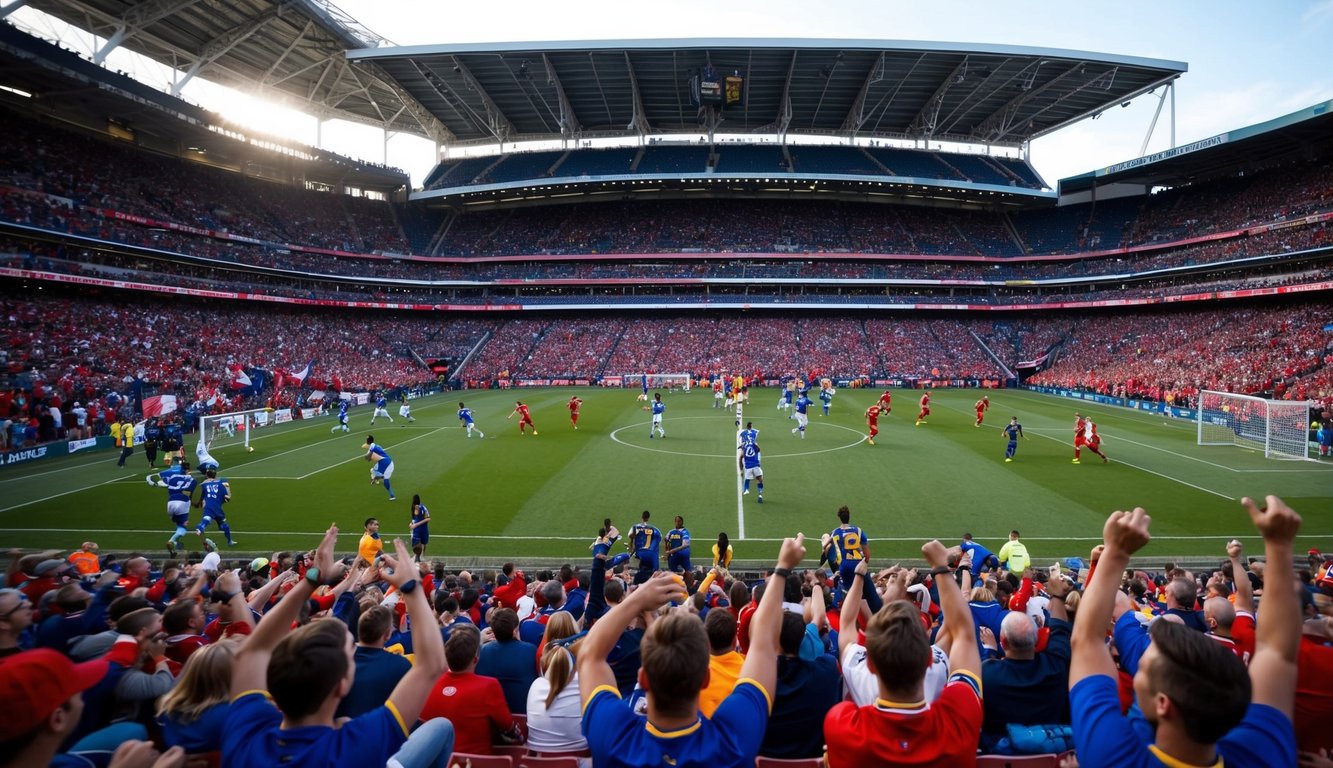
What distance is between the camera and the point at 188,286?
4566 cm

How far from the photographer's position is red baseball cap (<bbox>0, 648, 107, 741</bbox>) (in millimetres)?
2359

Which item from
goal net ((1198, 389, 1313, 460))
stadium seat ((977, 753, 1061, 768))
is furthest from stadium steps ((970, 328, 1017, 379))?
→ stadium seat ((977, 753, 1061, 768))

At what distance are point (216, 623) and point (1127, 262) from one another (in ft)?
235

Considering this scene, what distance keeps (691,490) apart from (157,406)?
87.3 feet

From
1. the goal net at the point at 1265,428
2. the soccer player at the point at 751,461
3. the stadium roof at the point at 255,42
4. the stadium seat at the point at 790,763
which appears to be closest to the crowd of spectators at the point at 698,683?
the stadium seat at the point at 790,763

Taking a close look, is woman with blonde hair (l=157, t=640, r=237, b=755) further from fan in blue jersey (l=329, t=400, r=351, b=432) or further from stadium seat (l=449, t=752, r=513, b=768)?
fan in blue jersey (l=329, t=400, r=351, b=432)

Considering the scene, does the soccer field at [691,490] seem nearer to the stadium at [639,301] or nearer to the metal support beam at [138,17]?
the stadium at [639,301]

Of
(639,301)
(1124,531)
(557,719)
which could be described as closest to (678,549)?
(557,719)

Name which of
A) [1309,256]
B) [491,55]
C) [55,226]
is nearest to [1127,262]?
[1309,256]

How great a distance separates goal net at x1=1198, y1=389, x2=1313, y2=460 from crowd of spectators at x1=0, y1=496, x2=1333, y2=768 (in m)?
26.7

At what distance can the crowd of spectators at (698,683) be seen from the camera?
2.30 meters

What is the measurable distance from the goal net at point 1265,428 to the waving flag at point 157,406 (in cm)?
4667

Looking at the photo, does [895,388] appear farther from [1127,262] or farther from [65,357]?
[65,357]

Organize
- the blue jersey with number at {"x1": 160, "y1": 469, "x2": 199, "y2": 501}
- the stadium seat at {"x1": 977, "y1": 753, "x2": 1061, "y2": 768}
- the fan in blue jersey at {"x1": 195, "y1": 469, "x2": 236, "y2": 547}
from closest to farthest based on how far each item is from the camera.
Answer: the stadium seat at {"x1": 977, "y1": 753, "x2": 1061, "y2": 768}, the blue jersey with number at {"x1": 160, "y1": 469, "x2": 199, "y2": 501}, the fan in blue jersey at {"x1": 195, "y1": 469, "x2": 236, "y2": 547}
